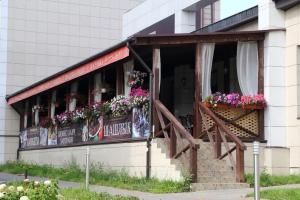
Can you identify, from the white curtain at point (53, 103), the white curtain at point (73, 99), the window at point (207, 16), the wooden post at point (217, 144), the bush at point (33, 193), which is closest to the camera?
the bush at point (33, 193)

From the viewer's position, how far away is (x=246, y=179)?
1557 cm

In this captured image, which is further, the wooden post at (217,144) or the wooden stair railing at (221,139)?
the wooden post at (217,144)

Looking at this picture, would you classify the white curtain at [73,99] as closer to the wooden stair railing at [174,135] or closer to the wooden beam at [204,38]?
the wooden stair railing at [174,135]

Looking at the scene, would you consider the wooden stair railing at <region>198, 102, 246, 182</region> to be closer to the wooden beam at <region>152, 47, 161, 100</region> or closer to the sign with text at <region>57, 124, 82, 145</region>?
the wooden beam at <region>152, 47, 161, 100</region>

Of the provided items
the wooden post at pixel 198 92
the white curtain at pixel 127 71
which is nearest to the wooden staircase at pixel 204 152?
the wooden post at pixel 198 92

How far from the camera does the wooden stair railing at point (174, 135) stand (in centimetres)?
1495

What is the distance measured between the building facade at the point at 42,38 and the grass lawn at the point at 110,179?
7.52m

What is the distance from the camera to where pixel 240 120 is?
1777 cm

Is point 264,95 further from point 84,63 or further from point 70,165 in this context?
point 70,165

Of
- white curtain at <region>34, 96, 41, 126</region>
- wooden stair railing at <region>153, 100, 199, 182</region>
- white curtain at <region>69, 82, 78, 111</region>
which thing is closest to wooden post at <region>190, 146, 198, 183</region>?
wooden stair railing at <region>153, 100, 199, 182</region>

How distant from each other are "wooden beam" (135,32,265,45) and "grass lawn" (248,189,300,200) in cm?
605

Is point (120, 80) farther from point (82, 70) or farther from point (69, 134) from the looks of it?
point (69, 134)

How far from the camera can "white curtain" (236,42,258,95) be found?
18.0 m

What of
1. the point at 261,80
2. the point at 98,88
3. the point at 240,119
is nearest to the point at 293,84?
the point at 261,80
